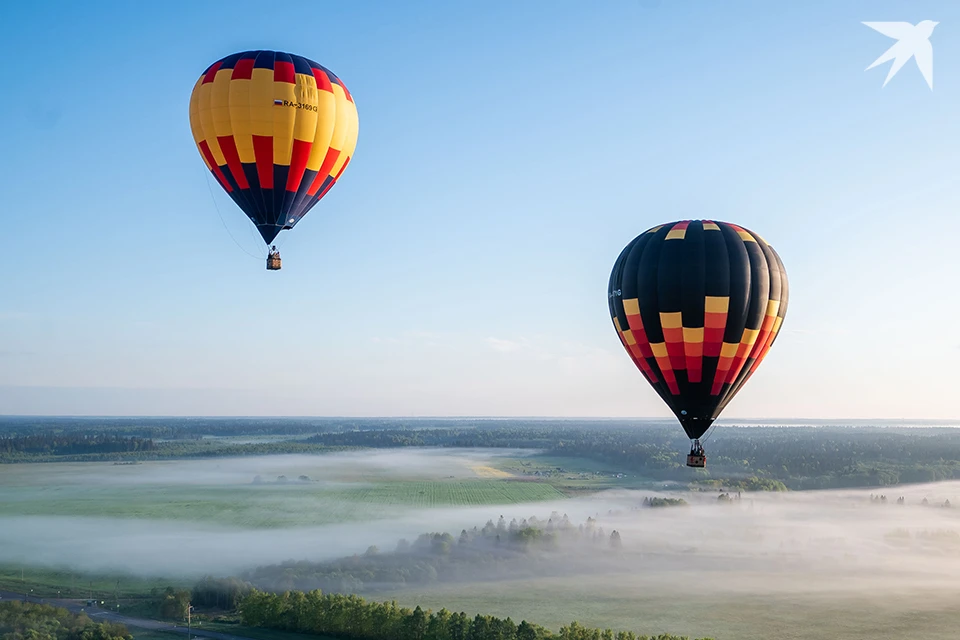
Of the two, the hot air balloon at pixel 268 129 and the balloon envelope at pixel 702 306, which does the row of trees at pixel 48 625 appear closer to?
the hot air balloon at pixel 268 129

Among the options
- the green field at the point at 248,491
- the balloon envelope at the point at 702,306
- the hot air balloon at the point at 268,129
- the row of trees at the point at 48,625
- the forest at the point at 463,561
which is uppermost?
the hot air balloon at the point at 268,129

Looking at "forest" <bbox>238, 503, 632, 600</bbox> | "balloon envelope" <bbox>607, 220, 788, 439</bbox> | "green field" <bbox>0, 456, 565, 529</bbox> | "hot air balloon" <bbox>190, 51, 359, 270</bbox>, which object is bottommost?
"green field" <bbox>0, 456, 565, 529</bbox>

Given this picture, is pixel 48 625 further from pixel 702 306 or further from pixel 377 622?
pixel 702 306

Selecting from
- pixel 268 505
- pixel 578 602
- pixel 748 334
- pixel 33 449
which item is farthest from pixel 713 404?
pixel 33 449

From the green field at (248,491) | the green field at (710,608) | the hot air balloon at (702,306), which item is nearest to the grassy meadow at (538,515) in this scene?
the green field at (710,608)

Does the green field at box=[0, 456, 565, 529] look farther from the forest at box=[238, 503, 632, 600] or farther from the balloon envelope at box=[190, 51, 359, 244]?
the balloon envelope at box=[190, 51, 359, 244]

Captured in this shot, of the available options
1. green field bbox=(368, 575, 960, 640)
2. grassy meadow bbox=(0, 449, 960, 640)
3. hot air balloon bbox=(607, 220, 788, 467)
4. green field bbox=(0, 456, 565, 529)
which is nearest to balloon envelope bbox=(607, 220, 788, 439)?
hot air balloon bbox=(607, 220, 788, 467)
